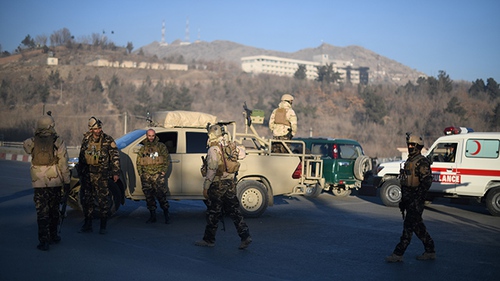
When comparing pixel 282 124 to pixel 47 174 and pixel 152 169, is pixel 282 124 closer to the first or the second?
pixel 152 169

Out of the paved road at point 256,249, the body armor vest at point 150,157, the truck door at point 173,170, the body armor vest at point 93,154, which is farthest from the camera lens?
the truck door at point 173,170

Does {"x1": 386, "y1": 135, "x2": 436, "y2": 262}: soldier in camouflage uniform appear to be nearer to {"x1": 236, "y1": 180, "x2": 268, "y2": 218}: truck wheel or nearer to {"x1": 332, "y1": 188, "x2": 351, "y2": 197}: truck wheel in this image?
{"x1": 236, "y1": 180, "x2": 268, "y2": 218}: truck wheel

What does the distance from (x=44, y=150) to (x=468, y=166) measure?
10.1 meters

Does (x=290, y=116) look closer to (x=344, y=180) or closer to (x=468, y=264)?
(x=344, y=180)

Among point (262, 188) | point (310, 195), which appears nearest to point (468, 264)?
point (262, 188)

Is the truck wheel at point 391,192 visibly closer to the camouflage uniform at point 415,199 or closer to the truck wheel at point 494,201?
the truck wheel at point 494,201

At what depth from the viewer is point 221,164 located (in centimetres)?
901

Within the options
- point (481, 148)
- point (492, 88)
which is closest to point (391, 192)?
point (481, 148)

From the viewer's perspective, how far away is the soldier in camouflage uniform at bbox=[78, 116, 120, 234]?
9.88 meters

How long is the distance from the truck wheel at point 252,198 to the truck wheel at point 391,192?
459 centimetres

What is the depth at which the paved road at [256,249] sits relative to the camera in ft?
24.6

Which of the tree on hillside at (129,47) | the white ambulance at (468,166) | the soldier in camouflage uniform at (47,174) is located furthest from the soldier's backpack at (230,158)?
the tree on hillside at (129,47)

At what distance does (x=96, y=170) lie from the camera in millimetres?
9945

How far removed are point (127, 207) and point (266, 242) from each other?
4796mm
